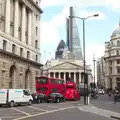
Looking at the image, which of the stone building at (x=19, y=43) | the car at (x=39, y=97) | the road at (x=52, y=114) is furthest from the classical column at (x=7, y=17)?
the road at (x=52, y=114)

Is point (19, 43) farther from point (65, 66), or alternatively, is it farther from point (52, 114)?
point (65, 66)

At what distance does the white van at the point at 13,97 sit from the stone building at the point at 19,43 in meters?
12.3

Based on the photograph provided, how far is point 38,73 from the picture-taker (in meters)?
79.4

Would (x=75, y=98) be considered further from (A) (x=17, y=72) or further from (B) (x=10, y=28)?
(B) (x=10, y=28)

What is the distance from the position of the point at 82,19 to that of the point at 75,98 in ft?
69.8

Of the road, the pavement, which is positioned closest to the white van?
the pavement

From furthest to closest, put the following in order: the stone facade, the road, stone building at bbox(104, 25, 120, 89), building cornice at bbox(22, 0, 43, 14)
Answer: the stone facade → stone building at bbox(104, 25, 120, 89) → building cornice at bbox(22, 0, 43, 14) → the road

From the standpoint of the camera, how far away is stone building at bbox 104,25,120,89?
163 meters

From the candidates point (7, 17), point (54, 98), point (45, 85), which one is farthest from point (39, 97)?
point (7, 17)

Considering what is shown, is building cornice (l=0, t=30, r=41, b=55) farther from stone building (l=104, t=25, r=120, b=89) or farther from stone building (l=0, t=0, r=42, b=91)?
stone building (l=104, t=25, r=120, b=89)

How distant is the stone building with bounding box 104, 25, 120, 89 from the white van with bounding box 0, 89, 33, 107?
11788 cm

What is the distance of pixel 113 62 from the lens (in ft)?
543

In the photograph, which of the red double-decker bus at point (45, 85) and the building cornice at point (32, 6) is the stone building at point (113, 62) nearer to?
the building cornice at point (32, 6)

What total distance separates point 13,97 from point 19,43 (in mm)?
24773
